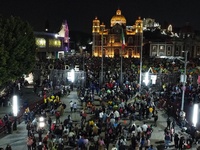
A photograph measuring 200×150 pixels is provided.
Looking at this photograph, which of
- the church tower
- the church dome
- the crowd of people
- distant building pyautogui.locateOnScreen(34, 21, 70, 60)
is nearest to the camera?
the crowd of people

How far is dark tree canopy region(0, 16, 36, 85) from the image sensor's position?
25.9 metres

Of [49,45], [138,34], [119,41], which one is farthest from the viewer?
[119,41]

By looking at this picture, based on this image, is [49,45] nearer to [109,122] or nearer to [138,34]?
[138,34]

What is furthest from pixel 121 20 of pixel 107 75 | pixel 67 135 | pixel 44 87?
pixel 67 135

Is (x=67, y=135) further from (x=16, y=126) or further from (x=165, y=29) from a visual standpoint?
(x=165, y=29)

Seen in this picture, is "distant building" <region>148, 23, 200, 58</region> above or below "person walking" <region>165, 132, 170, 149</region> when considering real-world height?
above

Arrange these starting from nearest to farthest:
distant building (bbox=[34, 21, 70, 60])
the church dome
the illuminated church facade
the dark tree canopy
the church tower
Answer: the dark tree canopy → distant building (bbox=[34, 21, 70, 60]) → the church tower → the illuminated church facade → the church dome

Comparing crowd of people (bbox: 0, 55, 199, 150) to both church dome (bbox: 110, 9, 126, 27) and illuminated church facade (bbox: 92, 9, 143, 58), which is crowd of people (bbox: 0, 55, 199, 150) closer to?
illuminated church facade (bbox: 92, 9, 143, 58)

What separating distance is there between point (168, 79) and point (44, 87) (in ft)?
50.8

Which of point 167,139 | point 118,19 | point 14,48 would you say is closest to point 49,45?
point 14,48

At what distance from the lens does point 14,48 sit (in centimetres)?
2723

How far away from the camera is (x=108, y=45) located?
11388 cm

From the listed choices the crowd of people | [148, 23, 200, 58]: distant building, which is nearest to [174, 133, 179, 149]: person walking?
the crowd of people

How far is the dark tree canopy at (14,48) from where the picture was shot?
2588cm
